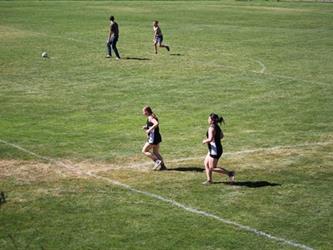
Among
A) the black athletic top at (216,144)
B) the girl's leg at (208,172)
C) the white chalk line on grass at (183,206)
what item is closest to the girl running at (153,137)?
the white chalk line on grass at (183,206)

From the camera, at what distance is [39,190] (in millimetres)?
15906

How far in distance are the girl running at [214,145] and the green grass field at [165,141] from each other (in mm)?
398

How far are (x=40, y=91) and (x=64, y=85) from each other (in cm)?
158

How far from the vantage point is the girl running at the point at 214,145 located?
16078mm

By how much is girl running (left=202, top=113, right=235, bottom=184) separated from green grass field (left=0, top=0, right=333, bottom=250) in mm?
398

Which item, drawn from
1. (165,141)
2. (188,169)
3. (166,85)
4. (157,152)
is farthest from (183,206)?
(166,85)

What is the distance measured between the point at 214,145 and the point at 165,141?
4938 mm

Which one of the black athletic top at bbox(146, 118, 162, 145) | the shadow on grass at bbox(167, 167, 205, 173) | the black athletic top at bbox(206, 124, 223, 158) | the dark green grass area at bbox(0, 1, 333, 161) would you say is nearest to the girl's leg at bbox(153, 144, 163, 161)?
the black athletic top at bbox(146, 118, 162, 145)

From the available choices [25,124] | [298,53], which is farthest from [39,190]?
[298,53]

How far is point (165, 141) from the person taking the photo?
21.0 metres

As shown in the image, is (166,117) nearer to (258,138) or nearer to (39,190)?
(258,138)

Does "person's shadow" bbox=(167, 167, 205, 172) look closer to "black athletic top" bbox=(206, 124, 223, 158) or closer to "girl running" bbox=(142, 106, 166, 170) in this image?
"girl running" bbox=(142, 106, 166, 170)

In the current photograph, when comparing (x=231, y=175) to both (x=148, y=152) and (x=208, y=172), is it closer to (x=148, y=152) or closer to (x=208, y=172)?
(x=208, y=172)

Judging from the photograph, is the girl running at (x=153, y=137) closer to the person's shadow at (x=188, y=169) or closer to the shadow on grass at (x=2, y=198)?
the person's shadow at (x=188, y=169)
